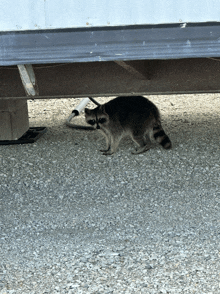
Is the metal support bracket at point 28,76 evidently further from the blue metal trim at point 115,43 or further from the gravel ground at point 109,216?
the gravel ground at point 109,216

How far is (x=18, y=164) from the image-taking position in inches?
185

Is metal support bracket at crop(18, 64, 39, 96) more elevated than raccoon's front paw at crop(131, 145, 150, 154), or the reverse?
metal support bracket at crop(18, 64, 39, 96)

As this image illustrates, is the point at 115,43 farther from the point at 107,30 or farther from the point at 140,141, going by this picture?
the point at 140,141

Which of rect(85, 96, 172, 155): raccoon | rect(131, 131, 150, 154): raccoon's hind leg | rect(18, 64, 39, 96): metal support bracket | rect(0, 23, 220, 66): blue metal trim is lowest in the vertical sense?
rect(131, 131, 150, 154): raccoon's hind leg

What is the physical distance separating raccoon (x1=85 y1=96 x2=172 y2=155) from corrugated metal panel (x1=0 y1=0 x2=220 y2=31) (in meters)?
1.90

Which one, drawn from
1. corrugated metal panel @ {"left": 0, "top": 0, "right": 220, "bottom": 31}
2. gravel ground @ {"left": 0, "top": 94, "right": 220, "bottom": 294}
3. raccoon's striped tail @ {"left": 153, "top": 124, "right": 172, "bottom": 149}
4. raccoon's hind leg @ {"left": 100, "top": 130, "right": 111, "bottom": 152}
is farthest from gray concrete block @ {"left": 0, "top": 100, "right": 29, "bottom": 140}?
corrugated metal panel @ {"left": 0, "top": 0, "right": 220, "bottom": 31}

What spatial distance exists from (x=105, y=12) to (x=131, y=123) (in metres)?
2.08

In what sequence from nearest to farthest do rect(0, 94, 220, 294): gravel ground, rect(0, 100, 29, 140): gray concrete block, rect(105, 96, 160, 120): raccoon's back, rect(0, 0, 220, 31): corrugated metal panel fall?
rect(0, 94, 220, 294): gravel ground
rect(0, 0, 220, 31): corrugated metal panel
rect(105, 96, 160, 120): raccoon's back
rect(0, 100, 29, 140): gray concrete block

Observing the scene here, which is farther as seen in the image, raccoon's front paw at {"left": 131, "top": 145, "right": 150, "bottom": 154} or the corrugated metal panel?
raccoon's front paw at {"left": 131, "top": 145, "right": 150, "bottom": 154}

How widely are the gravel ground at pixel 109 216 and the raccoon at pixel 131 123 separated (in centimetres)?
14

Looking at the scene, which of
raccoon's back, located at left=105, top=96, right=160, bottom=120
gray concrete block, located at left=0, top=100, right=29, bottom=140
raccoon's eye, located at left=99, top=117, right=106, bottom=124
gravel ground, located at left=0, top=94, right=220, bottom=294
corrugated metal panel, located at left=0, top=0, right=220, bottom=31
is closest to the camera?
gravel ground, located at left=0, top=94, right=220, bottom=294

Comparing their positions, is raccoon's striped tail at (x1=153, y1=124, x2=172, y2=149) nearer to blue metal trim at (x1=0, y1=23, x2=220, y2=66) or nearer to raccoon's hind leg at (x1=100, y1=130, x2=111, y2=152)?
raccoon's hind leg at (x1=100, y1=130, x2=111, y2=152)

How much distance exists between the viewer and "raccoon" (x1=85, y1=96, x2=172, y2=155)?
4957mm

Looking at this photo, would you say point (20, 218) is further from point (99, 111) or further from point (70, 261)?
point (99, 111)
